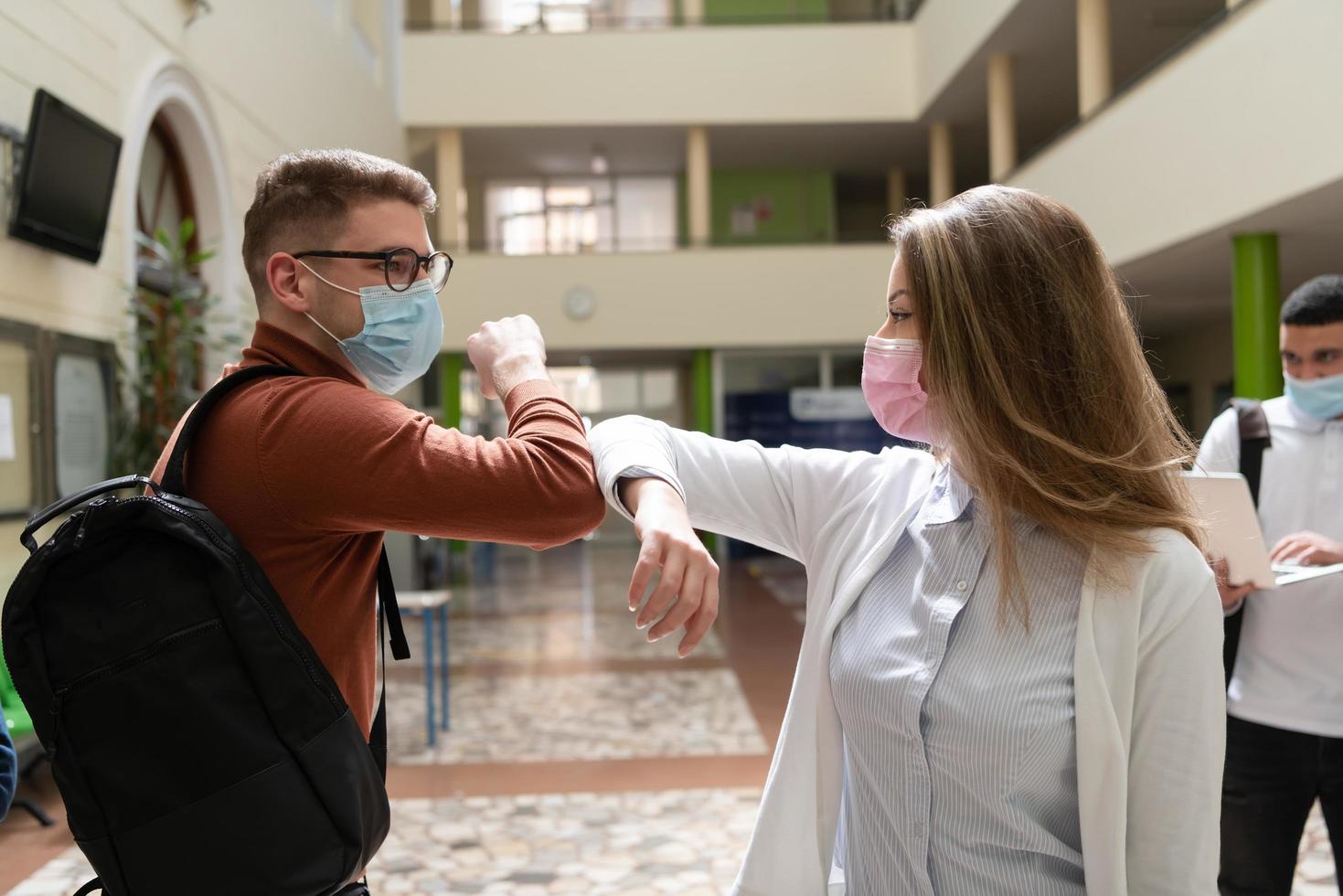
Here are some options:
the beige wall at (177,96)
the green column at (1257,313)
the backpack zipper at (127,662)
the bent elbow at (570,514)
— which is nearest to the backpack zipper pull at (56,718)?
the backpack zipper at (127,662)

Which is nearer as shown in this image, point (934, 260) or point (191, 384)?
point (934, 260)

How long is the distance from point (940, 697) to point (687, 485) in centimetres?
40

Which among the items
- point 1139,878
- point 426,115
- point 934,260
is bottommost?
point 1139,878

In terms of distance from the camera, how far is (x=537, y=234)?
15906 millimetres

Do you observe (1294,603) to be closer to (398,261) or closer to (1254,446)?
(1254,446)

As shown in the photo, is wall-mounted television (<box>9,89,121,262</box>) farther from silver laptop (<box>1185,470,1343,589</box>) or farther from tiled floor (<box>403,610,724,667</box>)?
silver laptop (<box>1185,470,1343,589</box>)

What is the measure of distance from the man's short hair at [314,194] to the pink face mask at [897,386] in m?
0.62

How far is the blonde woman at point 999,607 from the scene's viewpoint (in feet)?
3.91

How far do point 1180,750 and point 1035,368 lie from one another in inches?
17.7

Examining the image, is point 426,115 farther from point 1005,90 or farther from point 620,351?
point 1005,90

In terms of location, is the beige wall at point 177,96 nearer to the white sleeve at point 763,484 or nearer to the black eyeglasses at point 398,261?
the black eyeglasses at point 398,261

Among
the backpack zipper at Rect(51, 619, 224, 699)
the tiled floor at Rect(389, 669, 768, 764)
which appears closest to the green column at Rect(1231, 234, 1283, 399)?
the tiled floor at Rect(389, 669, 768, 764)

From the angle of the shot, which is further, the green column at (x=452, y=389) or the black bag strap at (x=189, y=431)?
the green column at (x=452, y=389)

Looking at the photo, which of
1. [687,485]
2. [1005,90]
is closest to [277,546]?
[687,485]
